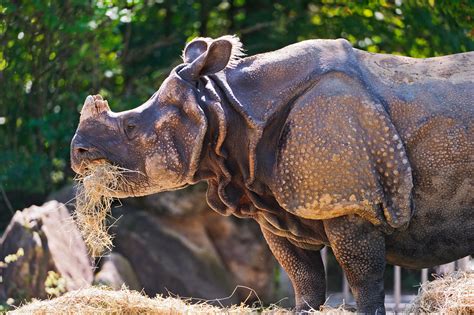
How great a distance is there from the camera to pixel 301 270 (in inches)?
292

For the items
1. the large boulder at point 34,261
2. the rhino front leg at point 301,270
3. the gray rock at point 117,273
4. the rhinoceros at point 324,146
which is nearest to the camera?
the rhinoceros at point 324,146

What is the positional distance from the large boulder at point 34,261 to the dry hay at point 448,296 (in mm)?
3930

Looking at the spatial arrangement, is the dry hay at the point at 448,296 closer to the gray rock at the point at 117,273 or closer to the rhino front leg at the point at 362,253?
the rhino front leg at the point at 362,253

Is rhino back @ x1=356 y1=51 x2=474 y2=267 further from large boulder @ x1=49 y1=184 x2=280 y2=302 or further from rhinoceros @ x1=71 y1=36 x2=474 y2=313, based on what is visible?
large boulder @ x1=49 y1=184 x2=280 y2=302

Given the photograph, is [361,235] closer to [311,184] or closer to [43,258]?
[311,184]

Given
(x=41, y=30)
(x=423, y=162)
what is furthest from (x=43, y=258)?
(x=423, y=162)

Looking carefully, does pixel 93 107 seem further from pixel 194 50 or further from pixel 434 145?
pixel 434 145

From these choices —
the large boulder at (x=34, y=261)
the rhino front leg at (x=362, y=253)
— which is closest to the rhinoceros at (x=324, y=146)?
the rhino front leg at (x=362, y=253)

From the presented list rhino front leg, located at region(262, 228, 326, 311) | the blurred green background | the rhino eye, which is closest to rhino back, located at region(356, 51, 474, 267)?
rhino front leg, located at region(262, 228, 326, 311)

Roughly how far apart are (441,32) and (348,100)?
Result: 484 cm

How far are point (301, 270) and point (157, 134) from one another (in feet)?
4.80

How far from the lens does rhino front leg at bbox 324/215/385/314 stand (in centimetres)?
670

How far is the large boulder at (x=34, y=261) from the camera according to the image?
9734 mm

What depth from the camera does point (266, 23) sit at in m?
13.2
